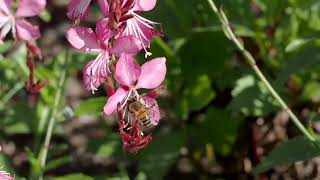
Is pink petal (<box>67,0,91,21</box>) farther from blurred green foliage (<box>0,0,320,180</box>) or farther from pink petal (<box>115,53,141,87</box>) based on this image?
blurred green foliage (<box>0,0,320,180</box>)

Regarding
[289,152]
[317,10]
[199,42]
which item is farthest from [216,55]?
[289,152]

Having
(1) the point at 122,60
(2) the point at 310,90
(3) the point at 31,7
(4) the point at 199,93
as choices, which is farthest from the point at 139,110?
(2) the point at 310,90

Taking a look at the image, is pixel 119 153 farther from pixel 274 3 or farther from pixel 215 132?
pixel 274 3

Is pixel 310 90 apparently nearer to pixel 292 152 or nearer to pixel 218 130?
pixel 218 130

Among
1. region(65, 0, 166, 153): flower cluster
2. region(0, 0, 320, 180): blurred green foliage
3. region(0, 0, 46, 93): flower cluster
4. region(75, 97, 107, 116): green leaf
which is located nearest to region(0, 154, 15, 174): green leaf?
region(0, 0, 320, 180): blurred green foliage

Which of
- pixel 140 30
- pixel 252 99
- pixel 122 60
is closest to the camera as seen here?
pixel 122 60

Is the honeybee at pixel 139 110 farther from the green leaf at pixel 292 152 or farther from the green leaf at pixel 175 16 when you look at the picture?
the green leaf at pixel 175 16

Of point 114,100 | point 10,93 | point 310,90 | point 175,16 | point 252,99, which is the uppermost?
point 114,100
